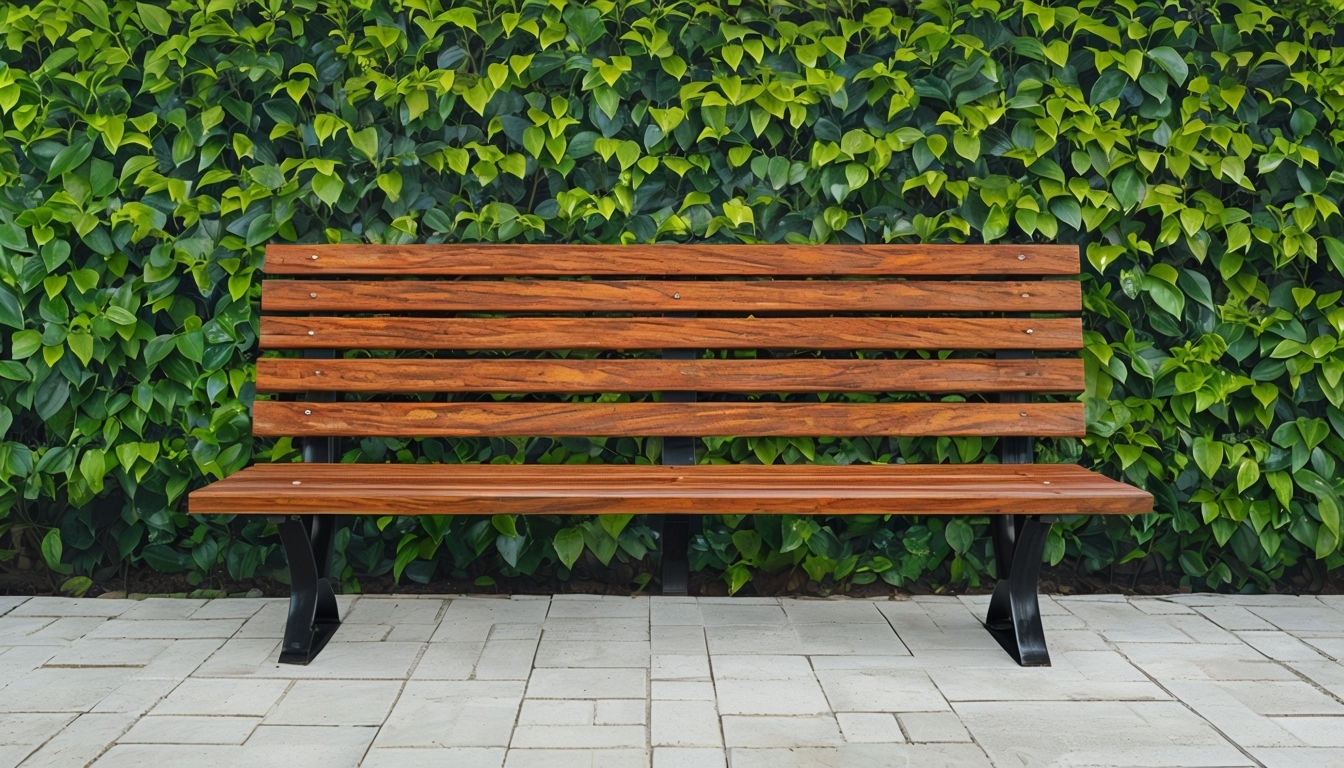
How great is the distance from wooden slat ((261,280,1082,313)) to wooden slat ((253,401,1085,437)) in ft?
0.87

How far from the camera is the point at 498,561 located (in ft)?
11.3

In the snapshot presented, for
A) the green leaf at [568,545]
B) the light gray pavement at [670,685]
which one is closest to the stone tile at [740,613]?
the light gray pavement at [670,685]

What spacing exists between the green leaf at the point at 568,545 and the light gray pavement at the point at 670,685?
0.12 metres

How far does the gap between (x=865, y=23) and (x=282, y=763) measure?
8.09ft

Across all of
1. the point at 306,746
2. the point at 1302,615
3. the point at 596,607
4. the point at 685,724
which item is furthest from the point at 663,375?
the point at 1302,615

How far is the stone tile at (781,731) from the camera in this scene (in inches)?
89.0

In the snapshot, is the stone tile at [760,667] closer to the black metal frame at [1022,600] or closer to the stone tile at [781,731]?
the stone tile at [781,731]

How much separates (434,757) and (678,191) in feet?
5.97

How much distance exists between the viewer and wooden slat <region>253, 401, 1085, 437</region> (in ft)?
9.99

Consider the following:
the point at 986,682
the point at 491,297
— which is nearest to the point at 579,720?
the point at 986,682

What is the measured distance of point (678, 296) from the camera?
3117mm

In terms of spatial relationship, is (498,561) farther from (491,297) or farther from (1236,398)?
(1236,398)

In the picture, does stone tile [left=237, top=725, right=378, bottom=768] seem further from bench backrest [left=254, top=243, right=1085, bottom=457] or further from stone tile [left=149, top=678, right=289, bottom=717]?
bench backrest [left=254, top=243, right=1085, bottom=457]

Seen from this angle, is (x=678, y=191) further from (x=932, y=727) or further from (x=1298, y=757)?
(x=1298, y=757)
